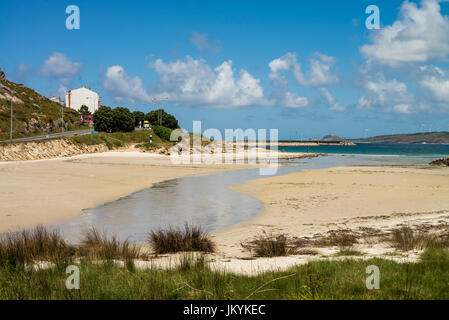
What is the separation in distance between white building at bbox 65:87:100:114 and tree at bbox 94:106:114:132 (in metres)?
53.1

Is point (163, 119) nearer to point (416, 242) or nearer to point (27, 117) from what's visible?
point (27, 117)

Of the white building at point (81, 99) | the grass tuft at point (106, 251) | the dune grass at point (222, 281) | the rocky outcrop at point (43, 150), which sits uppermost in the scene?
the white building at point (81, 99)

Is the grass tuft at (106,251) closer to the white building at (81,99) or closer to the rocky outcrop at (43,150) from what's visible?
the rocky outcrop at (43,150)

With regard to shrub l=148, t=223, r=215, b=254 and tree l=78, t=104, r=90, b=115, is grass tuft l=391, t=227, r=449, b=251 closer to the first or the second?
shrub l=148, t=223, r=215, b=254

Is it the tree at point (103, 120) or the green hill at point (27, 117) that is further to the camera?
the tree at point (103, 120)

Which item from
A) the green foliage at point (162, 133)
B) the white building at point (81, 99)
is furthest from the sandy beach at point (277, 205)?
the white building at point (81, 99)

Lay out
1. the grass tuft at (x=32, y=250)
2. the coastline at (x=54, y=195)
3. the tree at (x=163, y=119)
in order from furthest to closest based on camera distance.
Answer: the tree at (x=163, y=119) < the coastline at (x=54, y=195) < the grass tuft at (x=32, y=250)

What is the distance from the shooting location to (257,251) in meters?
10.2

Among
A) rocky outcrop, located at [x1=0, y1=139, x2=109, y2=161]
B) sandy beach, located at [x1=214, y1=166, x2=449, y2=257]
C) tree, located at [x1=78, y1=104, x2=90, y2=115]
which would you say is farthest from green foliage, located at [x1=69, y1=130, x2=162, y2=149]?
tree, located at [x1=78, y1=104, x2=90, y2=115]

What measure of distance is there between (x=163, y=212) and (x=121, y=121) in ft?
217

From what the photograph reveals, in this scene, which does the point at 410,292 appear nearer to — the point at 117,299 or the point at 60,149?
the point at 117,299

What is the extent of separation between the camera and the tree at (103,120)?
3063 inches

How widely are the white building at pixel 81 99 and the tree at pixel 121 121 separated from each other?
166ft
